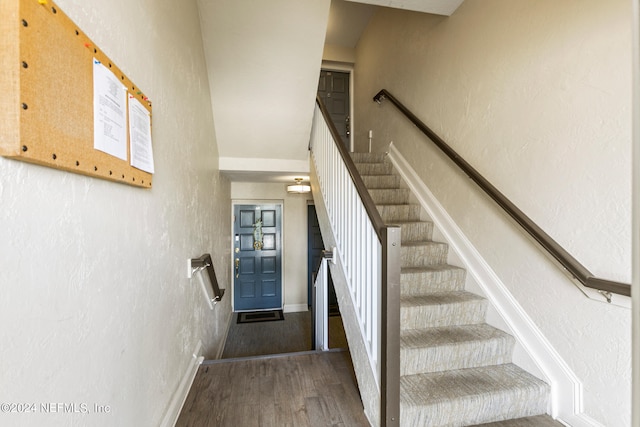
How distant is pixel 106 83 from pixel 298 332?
3.91 m

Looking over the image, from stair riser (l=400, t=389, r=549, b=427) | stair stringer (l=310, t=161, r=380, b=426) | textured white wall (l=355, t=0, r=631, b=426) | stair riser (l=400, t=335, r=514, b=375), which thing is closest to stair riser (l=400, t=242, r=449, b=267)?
textured white wall (l=355, t=0, r=631, b=426)

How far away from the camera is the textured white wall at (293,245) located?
4797 millimetres

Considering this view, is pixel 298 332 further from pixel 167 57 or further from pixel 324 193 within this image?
pixel 167 57

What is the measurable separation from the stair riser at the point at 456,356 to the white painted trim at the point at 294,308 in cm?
340

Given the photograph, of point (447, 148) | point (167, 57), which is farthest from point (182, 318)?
point (447, 148)

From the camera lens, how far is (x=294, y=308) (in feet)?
15.9

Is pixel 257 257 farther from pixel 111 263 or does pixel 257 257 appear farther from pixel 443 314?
pixel 111 263

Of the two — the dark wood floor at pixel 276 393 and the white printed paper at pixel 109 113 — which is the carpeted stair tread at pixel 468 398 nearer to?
the dark wood floor at pixel 276 393

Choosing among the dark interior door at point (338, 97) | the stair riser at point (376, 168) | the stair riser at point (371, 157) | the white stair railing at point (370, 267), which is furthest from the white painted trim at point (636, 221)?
the dark interior door at point (338, 97)

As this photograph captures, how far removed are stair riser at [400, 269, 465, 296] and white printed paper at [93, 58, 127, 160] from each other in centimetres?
186

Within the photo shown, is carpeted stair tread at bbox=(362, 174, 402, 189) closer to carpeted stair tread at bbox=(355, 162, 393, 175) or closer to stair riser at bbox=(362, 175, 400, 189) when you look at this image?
stair riser at bbox=(362, 175, 400, 189)

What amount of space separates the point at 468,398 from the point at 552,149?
4.67ft

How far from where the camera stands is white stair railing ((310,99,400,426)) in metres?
1.29

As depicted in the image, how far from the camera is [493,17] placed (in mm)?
2023
